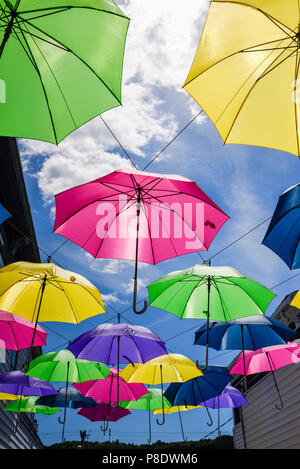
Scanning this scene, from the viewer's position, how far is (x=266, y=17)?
150 inches

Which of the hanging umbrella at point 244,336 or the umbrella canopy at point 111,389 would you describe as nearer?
the hanging umbrella at point 244,336

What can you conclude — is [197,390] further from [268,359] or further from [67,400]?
[67,400]

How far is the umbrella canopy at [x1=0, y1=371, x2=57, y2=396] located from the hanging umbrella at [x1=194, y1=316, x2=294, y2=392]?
140 inches

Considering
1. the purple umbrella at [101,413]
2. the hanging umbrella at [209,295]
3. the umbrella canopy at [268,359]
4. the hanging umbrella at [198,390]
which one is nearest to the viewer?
the hanging umbrella at [209,295]

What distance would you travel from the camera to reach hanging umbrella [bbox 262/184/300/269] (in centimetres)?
524

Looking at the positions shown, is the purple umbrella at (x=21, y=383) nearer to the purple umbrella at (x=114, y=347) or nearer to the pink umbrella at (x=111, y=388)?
the pink umbrella at (x=111, y=388)

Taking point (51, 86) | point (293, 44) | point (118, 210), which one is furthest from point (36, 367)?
point (293, 44)

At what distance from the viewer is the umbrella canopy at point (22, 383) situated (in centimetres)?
767

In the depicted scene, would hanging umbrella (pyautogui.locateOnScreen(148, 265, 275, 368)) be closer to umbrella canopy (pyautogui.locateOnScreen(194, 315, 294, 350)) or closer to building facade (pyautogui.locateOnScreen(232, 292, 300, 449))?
umbrella canopy (pyautogui.locateOnScreen(194, 315, 294, 350))


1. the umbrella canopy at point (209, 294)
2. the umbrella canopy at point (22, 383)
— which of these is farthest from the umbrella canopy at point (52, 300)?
the umbrella canopy at point (22, 383)

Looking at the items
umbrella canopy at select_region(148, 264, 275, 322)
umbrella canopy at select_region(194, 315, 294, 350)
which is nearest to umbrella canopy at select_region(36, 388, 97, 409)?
umbrella canopy at select_region(194, 315, 294, 350)

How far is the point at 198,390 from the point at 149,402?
6.48 ft

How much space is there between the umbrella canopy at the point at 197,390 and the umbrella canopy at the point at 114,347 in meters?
2.36

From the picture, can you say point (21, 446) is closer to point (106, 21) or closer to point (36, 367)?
point (36, 367)
